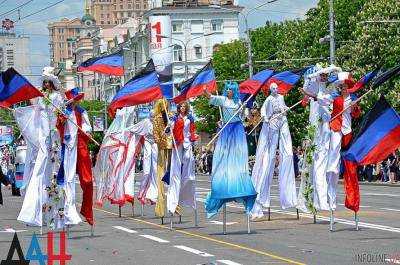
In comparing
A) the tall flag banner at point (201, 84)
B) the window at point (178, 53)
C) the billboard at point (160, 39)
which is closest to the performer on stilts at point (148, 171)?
the tall flag banner at point (201, 84)

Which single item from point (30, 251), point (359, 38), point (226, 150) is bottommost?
point (30, 251)

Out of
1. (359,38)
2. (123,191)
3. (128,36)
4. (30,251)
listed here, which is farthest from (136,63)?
(30,251)

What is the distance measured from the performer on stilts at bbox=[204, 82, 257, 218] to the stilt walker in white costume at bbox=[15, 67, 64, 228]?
8.51ft

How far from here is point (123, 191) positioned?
84.3 feet

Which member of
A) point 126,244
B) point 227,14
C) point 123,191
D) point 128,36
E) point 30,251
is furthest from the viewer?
point 128,36

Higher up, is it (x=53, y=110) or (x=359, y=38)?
(x=359, y=38)

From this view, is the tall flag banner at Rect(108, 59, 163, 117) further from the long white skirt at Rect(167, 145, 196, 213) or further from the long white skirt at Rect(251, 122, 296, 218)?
the long white skirt at Rect(251, 122, 296, 218)

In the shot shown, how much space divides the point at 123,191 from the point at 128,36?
12872 centimetres

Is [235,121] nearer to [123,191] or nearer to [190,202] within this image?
[190,202]

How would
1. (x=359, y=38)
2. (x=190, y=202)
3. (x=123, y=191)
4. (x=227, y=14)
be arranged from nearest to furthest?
(x=190, y=202)
(x=123, y=191)
(x=359, y=38)
(x=227, y=14)

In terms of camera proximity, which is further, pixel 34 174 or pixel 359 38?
pixel 359 38

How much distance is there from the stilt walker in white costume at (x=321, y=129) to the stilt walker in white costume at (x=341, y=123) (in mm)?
217

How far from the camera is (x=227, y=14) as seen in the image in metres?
141

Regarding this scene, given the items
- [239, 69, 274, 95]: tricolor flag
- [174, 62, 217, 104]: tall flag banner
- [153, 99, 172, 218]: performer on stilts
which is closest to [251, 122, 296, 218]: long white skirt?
[239, 69, 274, 95]: tricolor flag
